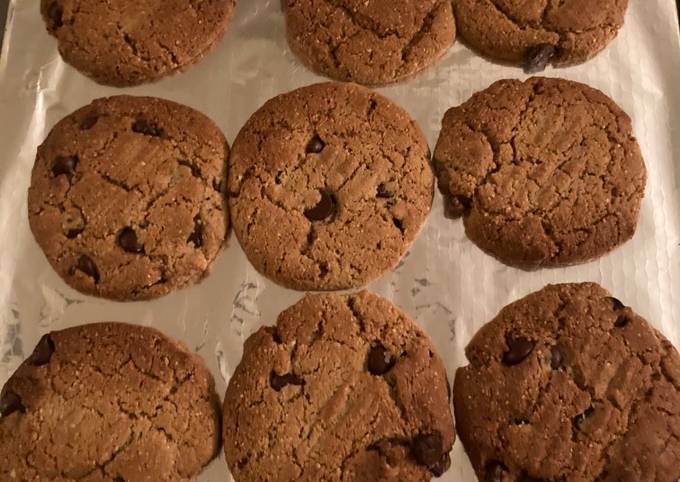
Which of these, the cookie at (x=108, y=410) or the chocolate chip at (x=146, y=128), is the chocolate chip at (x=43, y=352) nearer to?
the cookie at (x=108, y=410)

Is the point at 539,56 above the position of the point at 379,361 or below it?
above

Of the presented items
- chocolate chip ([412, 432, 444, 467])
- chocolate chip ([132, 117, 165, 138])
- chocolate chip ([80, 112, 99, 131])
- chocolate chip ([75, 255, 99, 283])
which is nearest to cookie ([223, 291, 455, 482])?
chocolate chip ([412, 432, 444, 467])

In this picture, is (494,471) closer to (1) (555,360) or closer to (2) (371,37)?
(1) (555,360)

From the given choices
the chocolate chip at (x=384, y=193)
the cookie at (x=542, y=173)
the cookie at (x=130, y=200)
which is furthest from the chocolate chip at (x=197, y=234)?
the cookie at (x=542, y=173)

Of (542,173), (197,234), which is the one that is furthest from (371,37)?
(197,234)

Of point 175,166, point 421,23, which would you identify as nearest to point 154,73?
point 175,166

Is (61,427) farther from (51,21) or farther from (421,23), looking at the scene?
(421,23)
